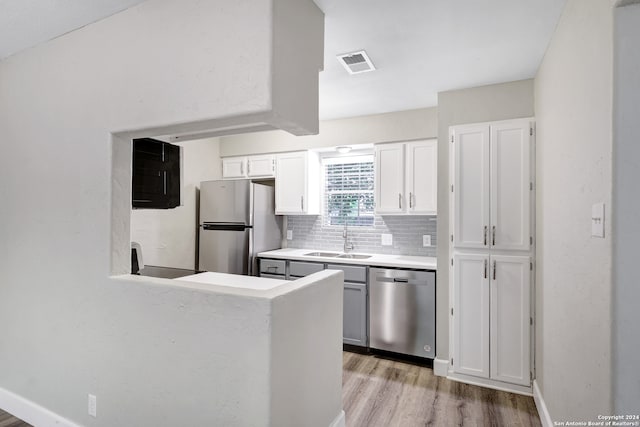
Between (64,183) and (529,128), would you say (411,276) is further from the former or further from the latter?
(64,183)

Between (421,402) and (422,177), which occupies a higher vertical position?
(422,177)

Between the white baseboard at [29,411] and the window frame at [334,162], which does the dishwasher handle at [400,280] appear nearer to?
the window frame at [334,162]

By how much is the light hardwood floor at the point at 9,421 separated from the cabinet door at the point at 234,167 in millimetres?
3067

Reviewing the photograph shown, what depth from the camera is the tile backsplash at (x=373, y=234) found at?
3.65m

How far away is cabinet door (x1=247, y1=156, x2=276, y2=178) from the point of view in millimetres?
4164

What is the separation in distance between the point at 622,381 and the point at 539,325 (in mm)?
1457

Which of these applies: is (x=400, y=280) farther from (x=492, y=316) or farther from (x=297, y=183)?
(x=297, y=183)

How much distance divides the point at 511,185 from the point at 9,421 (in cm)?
398

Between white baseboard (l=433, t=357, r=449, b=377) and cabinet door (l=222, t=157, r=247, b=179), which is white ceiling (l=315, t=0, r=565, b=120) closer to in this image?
cabinet door (l=222, t=157, r=247, b=179)

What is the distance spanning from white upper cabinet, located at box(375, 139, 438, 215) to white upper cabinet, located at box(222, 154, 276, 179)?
4.60ft

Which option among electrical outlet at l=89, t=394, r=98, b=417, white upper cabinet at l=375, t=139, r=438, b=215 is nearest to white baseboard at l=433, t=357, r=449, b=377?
white upper cabinet at l=375, t=139, r=438, b=215

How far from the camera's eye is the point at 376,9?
70.5 inches

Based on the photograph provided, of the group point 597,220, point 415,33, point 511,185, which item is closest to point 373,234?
point 511,185

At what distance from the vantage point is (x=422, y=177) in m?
3.38
